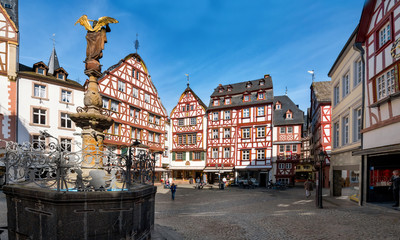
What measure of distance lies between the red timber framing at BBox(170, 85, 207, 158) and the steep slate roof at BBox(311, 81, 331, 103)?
1479 cm

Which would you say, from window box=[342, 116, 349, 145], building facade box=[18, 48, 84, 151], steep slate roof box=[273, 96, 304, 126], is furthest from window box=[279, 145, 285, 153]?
building facade box=[18, 48, 84, 151]

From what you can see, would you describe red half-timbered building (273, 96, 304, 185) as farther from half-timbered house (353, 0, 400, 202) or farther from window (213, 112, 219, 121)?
half-timbered house (353, 0, 400, 202)

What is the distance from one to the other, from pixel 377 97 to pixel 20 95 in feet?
86.2

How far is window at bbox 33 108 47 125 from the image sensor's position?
22609 mm

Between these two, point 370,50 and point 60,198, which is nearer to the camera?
point 60,198

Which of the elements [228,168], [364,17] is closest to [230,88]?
[228,168]

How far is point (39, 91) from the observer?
909 inches

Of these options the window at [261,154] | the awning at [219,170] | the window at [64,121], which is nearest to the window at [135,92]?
the window at [64,121]

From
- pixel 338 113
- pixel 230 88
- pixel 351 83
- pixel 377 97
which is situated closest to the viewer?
pixel 377 97

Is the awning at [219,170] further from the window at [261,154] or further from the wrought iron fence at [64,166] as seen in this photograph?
the wrought iron fence at [64,166]

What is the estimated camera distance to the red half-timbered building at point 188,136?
35.6 m

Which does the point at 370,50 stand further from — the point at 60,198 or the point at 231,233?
the point at 60,198

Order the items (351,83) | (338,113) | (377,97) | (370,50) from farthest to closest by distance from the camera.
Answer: (338,113) → (351,83) → (370,50) → (377,97)

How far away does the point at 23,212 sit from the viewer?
5523mm
